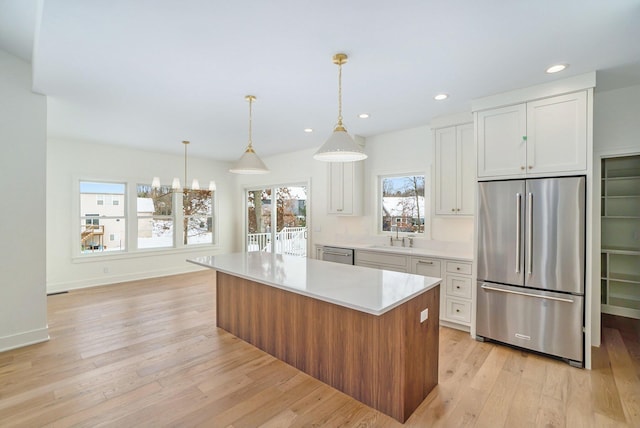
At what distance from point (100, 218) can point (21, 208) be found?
107 inches

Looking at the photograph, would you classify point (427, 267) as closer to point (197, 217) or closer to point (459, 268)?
point (459, 268)

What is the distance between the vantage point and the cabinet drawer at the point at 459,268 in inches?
134

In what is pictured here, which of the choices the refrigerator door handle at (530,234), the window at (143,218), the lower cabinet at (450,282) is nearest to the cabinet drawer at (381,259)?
the lower cabinet at (450,282)

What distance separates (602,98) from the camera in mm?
3156

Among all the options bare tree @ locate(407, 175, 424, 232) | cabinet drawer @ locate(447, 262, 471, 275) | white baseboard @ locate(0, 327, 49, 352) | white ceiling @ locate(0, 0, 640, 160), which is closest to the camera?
white ceiling @ locate(0, 0, 640, 160)

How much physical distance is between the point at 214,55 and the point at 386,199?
3309mm

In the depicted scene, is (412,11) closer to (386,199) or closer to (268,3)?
(268,3)

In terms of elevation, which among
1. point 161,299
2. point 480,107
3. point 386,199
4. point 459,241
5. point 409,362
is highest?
point 480,107

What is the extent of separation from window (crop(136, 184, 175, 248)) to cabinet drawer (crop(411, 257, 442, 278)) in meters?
5.27

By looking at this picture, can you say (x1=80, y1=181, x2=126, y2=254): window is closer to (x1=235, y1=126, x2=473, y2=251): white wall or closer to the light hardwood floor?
the light hardwood floor

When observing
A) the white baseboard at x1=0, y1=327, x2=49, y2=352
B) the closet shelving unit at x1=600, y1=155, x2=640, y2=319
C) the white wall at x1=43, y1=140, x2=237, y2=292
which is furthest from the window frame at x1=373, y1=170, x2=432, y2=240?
the white baseboard at x1=0, y1=327, x2=49, y2=352

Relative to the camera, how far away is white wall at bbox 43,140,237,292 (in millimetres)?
5074

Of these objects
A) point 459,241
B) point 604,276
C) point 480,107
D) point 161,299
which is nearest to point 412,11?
point 480,107

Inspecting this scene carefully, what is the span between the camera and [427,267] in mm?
3680
